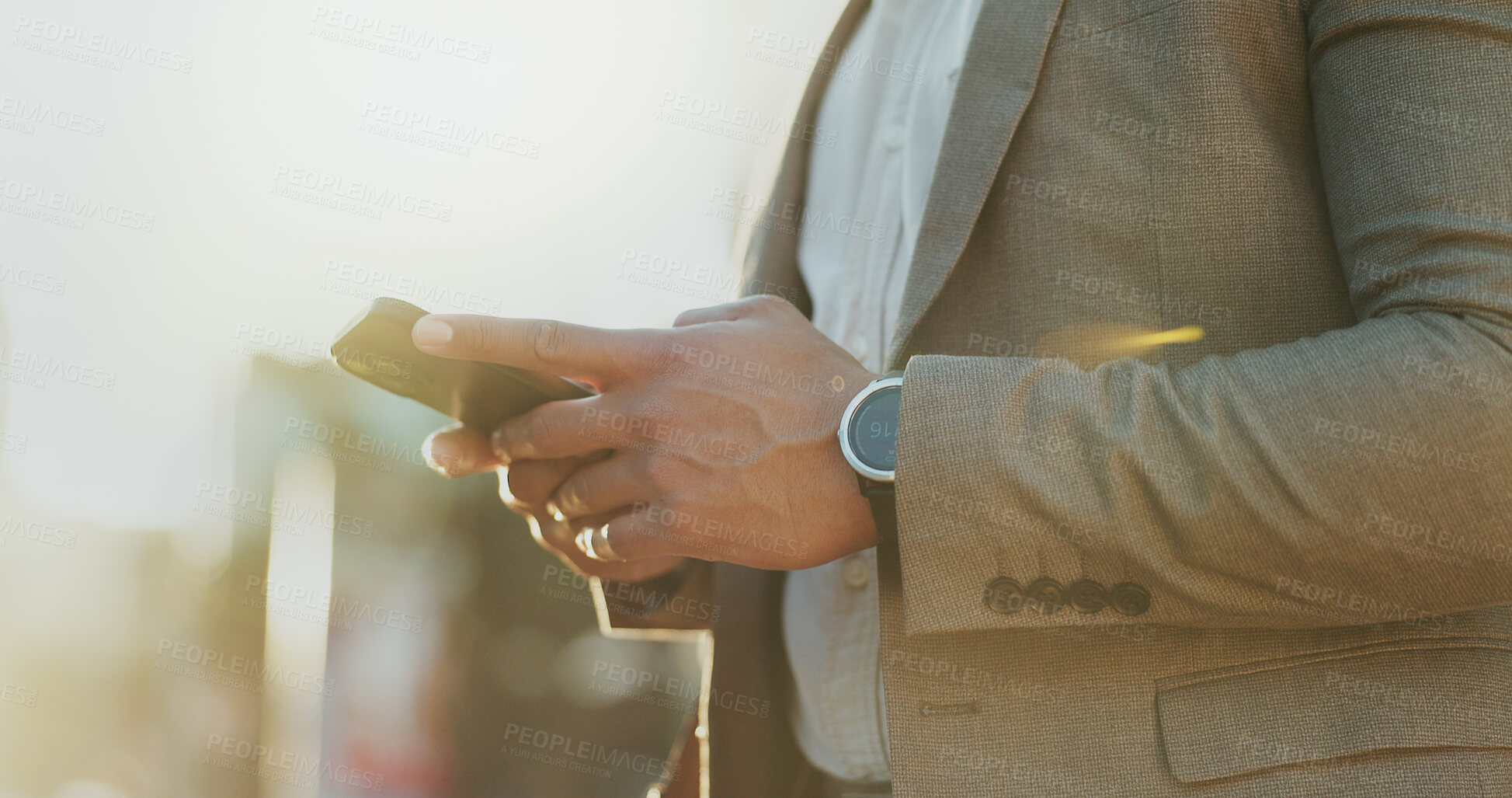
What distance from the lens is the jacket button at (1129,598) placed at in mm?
884

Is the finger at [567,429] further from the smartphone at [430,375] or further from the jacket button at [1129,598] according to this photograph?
the jacket button at [1129,598]

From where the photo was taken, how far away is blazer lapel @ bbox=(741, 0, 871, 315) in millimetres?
1697

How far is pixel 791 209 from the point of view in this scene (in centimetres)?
177

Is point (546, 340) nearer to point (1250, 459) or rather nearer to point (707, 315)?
point (707, 315)

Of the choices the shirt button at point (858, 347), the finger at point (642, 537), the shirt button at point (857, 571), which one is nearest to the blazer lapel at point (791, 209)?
the shirt button at point (858, 347)

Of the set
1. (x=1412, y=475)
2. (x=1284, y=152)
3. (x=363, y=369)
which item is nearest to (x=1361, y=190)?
(x=1284, y=152)

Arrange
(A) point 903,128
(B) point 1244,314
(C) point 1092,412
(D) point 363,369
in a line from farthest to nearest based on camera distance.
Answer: (A) point 903,128 < (D) point 363,369 < (B) point 1244,314 < (C) point 1092,412

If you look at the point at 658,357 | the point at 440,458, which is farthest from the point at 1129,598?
the point at 440,458

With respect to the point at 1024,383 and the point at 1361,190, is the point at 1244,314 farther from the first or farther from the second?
the point at 1024,383

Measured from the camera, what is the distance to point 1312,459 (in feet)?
2.68

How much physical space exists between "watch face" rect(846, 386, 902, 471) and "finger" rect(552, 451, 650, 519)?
291mm

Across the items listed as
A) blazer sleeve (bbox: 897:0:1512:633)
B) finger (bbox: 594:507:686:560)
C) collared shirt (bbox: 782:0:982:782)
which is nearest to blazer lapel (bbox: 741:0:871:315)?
collared shirt (bbox: 782:0:982:782)

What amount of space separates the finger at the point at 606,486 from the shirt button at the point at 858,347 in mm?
544

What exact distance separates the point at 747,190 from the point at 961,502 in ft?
4.34
